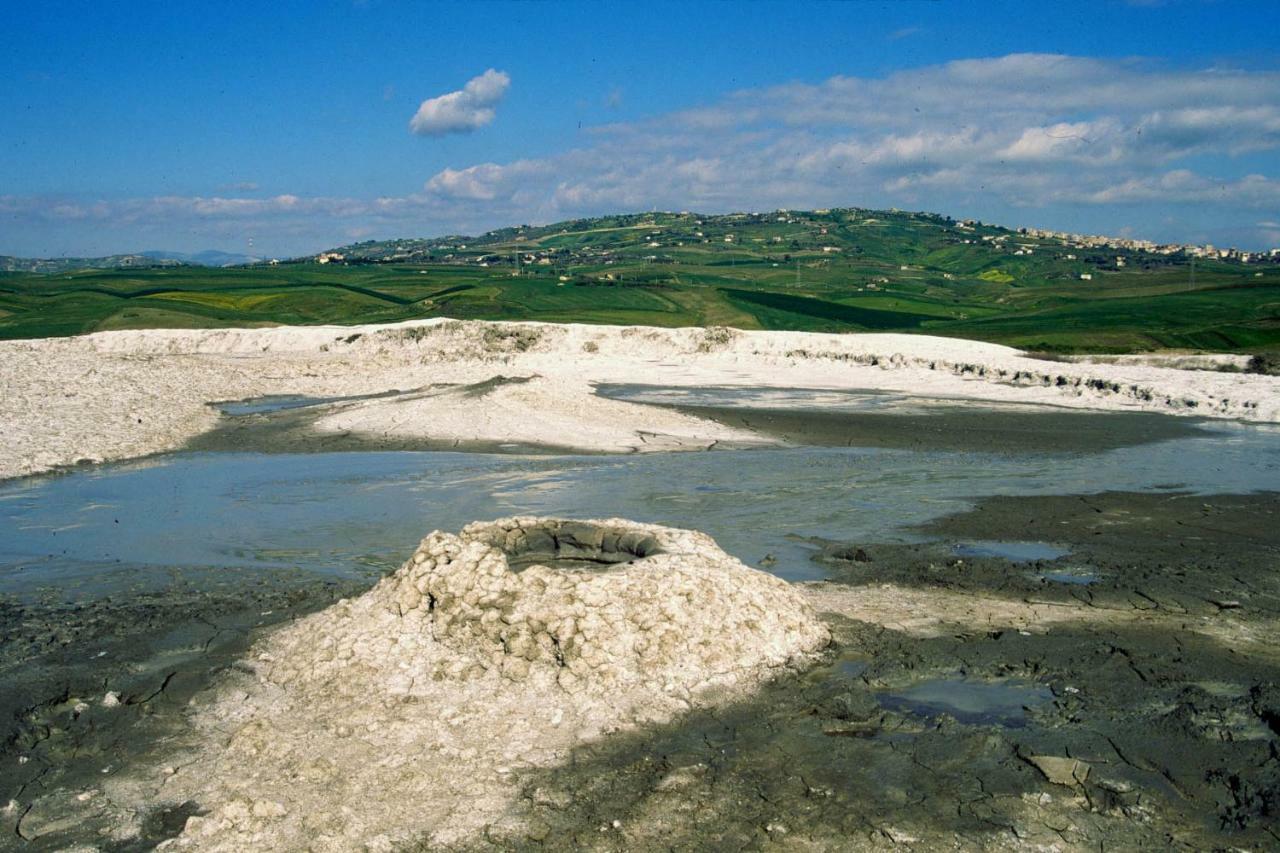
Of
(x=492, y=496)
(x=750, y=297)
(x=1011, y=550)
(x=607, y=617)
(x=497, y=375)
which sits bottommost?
(x=492, y=496)

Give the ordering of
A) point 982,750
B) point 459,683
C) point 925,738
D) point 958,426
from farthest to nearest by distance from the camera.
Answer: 1. point 958,426
2. point 459,683
3. point 925,738
4. point 982,750

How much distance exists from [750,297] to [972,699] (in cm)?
6097

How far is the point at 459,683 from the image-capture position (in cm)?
836

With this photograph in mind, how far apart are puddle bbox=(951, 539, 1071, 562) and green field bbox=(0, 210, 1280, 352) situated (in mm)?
32050

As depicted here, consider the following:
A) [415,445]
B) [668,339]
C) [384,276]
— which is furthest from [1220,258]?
[415,445]

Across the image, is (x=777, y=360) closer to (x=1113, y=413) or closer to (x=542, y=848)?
(x=1113, y=413)

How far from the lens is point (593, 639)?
855 cm

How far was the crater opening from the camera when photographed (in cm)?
1053

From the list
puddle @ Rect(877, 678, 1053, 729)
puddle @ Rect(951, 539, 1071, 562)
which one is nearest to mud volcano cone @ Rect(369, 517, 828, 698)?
puddle @ Rect(877, 678, 1053, 729)

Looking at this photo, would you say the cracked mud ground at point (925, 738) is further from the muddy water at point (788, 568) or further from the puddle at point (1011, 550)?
the puddle at point (1011, 550)

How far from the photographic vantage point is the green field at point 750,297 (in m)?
53.3

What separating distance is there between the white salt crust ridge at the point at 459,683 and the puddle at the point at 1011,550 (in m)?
4.07

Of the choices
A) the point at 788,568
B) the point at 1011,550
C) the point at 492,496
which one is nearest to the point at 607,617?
the point at 788,568

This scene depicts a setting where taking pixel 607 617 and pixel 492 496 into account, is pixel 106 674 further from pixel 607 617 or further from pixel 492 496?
pixel 492 496
